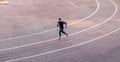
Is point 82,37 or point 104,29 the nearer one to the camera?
point 82,37

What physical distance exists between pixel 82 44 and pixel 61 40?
1.73 metres

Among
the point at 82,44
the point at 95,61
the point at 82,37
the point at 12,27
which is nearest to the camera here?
the point at 95,61

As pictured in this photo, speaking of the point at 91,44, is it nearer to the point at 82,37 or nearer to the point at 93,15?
the point at 82,37

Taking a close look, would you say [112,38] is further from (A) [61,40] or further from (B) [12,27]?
(B) [12,27]

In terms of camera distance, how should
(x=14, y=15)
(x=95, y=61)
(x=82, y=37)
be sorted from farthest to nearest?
(x=14, y=15)
(x=82, y=37)
(x=95, y=61)

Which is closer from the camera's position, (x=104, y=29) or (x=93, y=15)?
(x=104, y=29)

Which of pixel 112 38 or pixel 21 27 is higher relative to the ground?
pixel 21 27

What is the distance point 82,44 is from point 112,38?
3.00m

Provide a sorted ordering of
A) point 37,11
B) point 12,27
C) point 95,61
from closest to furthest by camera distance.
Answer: point 95,61 → point 12,27 → point 37,11

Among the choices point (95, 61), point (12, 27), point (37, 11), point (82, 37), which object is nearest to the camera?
point (95, 61)

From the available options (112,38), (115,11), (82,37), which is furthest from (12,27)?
(115,11)

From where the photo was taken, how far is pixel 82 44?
2320 cm

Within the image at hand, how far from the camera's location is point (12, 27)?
2686 cm

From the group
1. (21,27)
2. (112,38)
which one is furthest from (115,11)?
(21,27)
